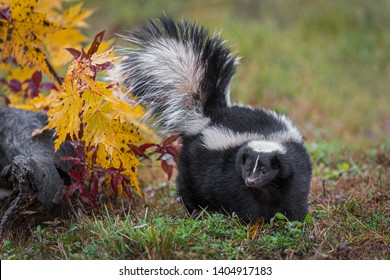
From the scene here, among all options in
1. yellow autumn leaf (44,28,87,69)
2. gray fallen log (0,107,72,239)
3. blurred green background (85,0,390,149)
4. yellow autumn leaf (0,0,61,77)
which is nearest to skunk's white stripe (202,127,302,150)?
gray fallen log (0,107,72,239)

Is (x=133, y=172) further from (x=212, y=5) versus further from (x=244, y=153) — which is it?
(x=212, y=5)

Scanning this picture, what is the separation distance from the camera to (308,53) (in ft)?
42.4

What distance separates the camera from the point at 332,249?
3990 millimetres

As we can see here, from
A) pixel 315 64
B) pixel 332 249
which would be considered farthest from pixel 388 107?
pixel 332 249

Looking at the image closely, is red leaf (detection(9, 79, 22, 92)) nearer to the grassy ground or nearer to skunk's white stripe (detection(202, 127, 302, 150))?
the grassy ground

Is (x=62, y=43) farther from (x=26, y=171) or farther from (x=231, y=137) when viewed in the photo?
(x=231, y=137)

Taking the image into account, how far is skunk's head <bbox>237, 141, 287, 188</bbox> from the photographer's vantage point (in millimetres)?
4621

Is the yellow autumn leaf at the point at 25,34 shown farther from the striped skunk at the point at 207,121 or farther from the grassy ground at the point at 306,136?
the grassy ground at the point at 306,136

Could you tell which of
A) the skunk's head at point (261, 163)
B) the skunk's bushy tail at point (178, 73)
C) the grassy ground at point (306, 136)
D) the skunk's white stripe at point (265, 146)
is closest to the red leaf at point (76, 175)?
the grassy ground at point (306, 136)

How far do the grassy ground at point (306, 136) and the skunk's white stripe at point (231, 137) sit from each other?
2.00ft

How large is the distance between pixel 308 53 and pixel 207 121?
822 centimetres

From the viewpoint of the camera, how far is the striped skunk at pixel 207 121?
4.90 metres

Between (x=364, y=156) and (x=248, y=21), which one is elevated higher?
(x=248, y=21)

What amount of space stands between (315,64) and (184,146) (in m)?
7.91
